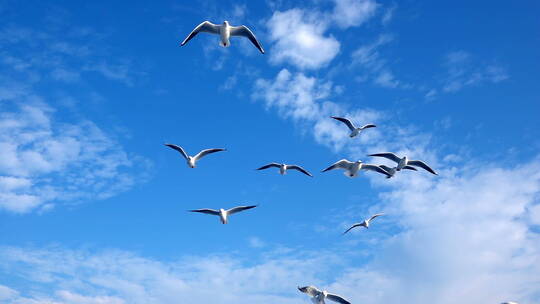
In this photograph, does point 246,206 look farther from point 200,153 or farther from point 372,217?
point 372,217

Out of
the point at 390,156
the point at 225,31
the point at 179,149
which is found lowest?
the point at 179,149

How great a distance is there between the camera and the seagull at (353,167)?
4759 centimetres

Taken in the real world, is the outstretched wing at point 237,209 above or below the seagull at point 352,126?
below

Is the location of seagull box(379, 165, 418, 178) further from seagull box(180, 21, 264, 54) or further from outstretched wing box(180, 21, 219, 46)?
outstretched wing box(180, 21, 219, 46)

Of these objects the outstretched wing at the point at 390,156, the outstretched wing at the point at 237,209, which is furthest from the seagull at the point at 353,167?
the outstretched wing at the point at 237,209

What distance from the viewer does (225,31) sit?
42.3 meters

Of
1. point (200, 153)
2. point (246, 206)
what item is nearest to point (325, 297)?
point (246, 206)

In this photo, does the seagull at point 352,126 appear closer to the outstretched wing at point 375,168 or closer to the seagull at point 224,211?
the outstretched wing at point 375,168

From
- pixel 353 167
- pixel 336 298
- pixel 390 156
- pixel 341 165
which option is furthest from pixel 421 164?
pixel 336 298

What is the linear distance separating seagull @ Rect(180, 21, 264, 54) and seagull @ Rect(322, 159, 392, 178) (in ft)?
46.3

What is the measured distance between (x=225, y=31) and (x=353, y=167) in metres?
18.5

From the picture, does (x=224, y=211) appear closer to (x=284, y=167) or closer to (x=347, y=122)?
(x=284, y=167)

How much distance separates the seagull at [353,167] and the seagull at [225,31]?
556 inches

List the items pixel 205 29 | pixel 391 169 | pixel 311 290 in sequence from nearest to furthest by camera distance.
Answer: pixel 311 290 → pixel 205 29 → pixel 391 169
